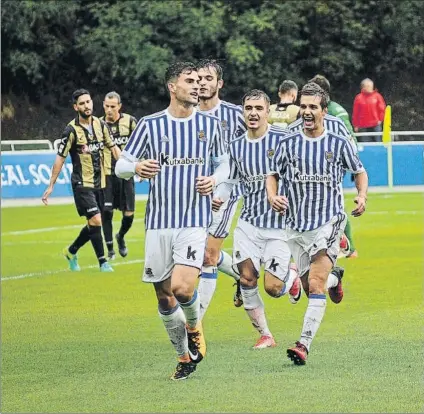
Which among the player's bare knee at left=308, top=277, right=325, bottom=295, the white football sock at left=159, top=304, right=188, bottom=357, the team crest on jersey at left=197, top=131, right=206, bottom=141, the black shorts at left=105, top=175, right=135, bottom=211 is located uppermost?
the team crest on jersey at left=197, top=131, right=206, bottom=141

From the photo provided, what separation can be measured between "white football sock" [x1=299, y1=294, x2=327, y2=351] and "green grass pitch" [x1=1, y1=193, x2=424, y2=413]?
0.59ft

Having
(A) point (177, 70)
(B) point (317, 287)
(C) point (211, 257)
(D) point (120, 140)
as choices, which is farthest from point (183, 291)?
(D) point (120, 140)

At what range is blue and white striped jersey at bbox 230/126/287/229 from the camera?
1163cm

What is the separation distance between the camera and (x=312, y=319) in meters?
10.6

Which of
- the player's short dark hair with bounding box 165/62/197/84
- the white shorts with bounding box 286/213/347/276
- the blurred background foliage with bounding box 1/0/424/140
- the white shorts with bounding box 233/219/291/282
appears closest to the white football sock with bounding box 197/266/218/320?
the white shorts with bounding box 233/219/291/282

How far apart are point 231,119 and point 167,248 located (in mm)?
2814

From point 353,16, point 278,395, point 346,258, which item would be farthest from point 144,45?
point 278,395

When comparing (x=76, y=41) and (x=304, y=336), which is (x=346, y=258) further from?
(x=76, y=41)

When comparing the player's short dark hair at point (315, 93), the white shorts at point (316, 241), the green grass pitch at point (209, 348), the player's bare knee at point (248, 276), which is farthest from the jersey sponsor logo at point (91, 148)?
the player's short dark hair at point (315, 93)

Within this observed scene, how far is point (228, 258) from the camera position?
13539 millimetres

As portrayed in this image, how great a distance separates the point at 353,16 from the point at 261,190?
3511cm

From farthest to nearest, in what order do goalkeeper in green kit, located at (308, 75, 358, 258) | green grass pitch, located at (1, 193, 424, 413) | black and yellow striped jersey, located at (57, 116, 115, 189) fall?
black and yellow striped jersey, located at (57, 116, 115, 189) → goalkeeper in green kit, located at (308, 75, 358, 258) → green grass pitch, located at (1, 193, 424, 413)

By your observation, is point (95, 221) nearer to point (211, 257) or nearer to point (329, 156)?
point (211, 257)

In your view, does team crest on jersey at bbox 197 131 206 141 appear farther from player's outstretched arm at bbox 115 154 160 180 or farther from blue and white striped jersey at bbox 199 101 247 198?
blue and white striped jersey at bbox 199 101 247 198
